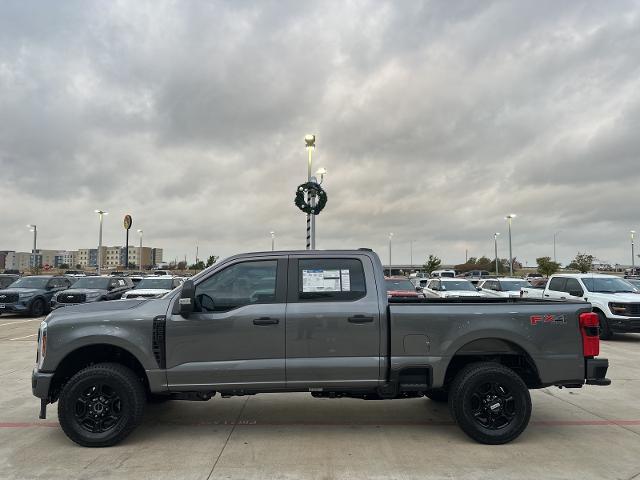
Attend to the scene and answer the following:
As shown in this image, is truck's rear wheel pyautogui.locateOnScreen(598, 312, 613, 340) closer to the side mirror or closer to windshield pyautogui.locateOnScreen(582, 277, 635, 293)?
windshield pyautogui.locateOnScreen(582, 277, 635, 293)

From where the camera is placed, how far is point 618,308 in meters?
12.5

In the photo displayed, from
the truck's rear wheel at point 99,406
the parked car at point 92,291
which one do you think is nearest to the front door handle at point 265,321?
the truck's rear wheel at point 99,406

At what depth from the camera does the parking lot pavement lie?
4.33 metres

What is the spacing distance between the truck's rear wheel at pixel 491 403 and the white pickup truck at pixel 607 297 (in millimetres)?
6859

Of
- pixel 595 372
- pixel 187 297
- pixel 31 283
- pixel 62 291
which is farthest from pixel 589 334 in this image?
pixel 31 283

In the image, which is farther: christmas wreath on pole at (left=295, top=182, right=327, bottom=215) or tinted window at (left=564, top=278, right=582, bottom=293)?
christmas wreath on pole at (left=295, top=182, right=327, bottom=215)

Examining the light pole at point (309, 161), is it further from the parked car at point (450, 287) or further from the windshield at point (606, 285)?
the windshield at point (606, 285)

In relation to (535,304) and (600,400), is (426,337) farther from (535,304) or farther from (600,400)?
(600,400)

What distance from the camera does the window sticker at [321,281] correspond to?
512cm

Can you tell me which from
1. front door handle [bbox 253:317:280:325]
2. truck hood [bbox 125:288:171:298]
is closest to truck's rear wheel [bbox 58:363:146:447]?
front door handle [bbox 253:317:280:325]

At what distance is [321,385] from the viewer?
4.95 metres

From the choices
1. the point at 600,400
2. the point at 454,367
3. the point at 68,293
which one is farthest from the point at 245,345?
the point at 68,293

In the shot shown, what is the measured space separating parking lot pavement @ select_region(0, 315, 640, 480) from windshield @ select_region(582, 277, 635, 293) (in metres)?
7.47

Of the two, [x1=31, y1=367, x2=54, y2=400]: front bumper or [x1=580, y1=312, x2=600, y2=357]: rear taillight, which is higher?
[x1=580, y1=312, x2=600, y2=357]: rear taillight
